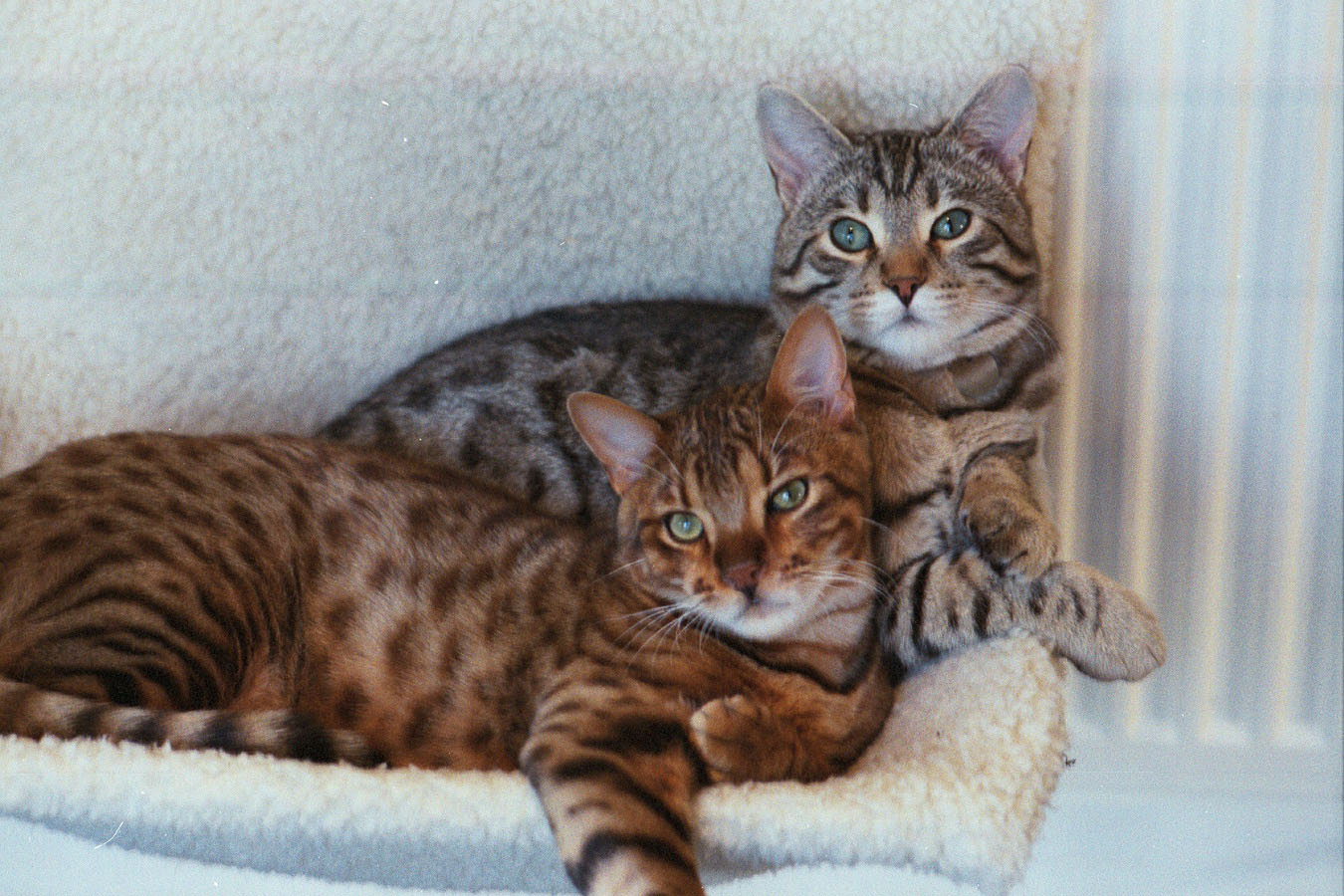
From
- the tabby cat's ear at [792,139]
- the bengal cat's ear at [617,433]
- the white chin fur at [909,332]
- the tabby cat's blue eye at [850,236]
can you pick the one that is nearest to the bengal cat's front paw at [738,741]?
the bengal cat's ear at [617,433]

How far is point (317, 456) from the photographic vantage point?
4.49ft

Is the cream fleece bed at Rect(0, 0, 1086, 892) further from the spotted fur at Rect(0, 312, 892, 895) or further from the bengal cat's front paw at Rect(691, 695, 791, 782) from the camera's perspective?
the bengal cat's front paw at Rect(691, 695, 791, 782)

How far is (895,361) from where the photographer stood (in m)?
1.35

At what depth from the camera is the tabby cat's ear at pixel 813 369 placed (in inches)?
47.0

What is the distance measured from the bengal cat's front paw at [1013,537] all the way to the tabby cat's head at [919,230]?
0.66ft

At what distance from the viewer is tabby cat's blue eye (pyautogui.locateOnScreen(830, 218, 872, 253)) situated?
4.52ft

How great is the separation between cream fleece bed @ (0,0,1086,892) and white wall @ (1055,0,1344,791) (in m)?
0.12

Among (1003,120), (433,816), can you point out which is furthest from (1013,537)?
(433,816)

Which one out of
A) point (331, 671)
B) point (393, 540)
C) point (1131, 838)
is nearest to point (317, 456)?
point (393, 540)

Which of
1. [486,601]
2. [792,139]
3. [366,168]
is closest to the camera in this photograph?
[486,601]

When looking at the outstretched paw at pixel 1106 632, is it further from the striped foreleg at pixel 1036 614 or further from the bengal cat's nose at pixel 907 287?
the bengal cat's nose at pixel 907 287

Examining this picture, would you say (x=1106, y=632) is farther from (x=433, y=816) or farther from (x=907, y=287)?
(x=433, y=816)

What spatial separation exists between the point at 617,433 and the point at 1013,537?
1.45 ft

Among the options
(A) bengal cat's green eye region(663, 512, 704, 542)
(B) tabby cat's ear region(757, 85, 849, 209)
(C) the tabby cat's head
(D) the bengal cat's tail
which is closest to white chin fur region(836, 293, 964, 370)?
(C) the tabby cat's head
